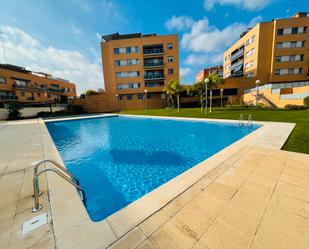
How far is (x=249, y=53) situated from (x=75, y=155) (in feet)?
128

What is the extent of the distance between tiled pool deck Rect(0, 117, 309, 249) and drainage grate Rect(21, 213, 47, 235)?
0.25 feet

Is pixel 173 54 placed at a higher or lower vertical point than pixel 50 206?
higher

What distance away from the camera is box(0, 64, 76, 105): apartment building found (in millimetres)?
31031

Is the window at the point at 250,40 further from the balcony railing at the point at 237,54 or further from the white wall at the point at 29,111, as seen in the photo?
the white wall at the point at 29,111

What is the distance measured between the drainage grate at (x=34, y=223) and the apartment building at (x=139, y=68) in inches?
1165

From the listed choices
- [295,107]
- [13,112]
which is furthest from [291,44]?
[13,112]

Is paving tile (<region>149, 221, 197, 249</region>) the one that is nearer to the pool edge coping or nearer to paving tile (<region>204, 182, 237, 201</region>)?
the pool edge coping

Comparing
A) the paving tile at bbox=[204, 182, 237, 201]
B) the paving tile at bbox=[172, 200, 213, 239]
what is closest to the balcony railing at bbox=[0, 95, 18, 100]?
the paving tile at bbox=[172, 200, 213, 239]

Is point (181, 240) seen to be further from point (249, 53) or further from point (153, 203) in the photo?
point (249, 53)

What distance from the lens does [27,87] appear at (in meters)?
35.0

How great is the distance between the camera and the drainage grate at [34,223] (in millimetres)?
2109

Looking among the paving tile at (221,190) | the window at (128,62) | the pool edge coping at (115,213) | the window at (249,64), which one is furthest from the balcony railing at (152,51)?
the paving tile at (221,190)

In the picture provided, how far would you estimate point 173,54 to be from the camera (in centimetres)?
3014

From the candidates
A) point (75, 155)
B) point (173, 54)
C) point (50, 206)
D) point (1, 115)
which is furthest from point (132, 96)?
point (50, 206)
